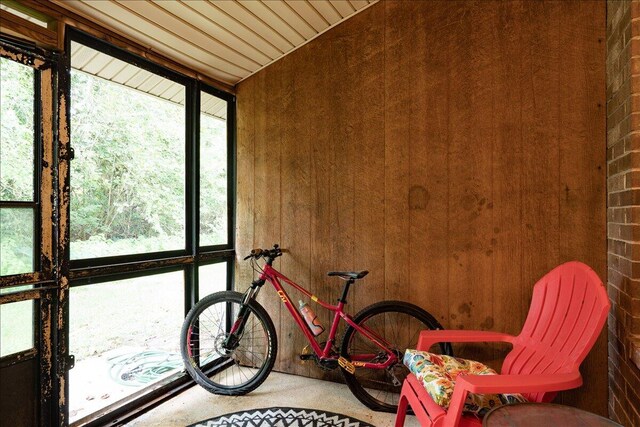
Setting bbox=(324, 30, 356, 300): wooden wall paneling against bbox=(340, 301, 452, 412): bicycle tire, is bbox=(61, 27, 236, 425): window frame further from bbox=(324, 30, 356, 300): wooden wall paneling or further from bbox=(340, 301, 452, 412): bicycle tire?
bbox=(340, 301, 452, 412): bicycle tire

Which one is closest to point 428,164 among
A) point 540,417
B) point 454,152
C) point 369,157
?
point 454,152

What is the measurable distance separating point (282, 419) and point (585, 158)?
2322 mm

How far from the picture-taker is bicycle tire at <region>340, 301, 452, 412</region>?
230cm

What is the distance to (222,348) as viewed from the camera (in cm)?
255

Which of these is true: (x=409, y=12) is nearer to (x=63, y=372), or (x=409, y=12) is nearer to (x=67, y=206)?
(x=67, y=206)

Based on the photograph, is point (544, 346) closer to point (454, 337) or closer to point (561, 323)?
point (561, 323)

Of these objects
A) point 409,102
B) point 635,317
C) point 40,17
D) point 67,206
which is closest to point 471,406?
point 635,317

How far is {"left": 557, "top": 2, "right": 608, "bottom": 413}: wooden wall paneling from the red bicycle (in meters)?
0.80

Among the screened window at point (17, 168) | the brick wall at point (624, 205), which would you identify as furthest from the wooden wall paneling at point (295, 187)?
the brick wall at point (624, 205)

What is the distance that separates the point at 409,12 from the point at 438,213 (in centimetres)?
136

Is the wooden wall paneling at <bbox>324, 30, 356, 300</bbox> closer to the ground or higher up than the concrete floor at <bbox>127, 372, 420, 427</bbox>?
higher up

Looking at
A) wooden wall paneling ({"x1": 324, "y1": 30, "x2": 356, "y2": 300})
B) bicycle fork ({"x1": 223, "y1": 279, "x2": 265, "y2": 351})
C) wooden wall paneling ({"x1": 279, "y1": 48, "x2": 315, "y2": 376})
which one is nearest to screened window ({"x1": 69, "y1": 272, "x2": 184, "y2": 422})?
bicycle fork ({"x1": 223, "y1": 279, "x2": 265, "y2": 351})

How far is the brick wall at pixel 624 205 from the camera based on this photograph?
1592mm

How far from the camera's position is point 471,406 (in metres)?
1.47
